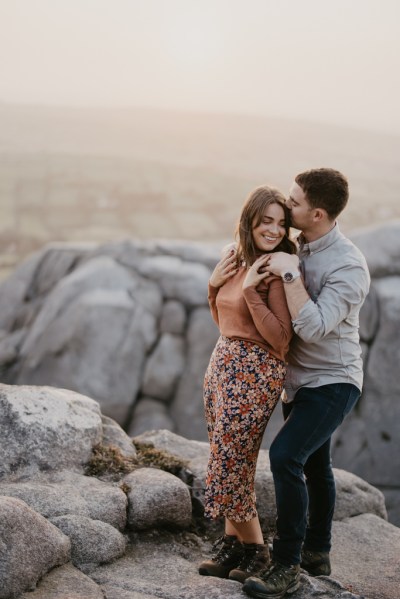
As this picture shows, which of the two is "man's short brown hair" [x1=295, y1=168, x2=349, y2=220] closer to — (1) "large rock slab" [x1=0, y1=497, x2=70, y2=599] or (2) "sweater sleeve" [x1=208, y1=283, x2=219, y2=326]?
(2) "sweater sleeve" [x1=208, y1=283, x2=219, y2=326]

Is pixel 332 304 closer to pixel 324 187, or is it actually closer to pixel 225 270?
pixel 324 187

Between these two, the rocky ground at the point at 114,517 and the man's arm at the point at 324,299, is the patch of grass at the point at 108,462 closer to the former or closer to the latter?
the rocky ground at the point at 114,517

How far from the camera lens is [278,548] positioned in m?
5.16

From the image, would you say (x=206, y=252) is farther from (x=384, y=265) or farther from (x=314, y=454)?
(x=314, y=454)

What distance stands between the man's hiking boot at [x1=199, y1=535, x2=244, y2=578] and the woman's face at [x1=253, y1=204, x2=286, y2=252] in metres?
2.21

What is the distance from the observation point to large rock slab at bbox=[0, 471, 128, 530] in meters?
5.73

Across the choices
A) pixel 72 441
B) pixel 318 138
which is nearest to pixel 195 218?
pixel 72 441

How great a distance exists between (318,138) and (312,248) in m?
149

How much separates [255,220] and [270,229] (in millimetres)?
122

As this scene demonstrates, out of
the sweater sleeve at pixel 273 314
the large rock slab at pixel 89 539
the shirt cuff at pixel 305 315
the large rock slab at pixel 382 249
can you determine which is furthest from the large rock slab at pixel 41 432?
the large rock slab at pixel 382 249

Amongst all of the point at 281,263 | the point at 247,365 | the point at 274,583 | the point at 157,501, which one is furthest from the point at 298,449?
the point at 157,501

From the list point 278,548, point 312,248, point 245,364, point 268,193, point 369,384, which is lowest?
point 369,384

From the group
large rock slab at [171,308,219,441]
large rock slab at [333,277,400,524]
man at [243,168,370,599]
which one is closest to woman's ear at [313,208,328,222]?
man at [243,168,370,599]

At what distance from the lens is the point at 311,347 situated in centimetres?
525
